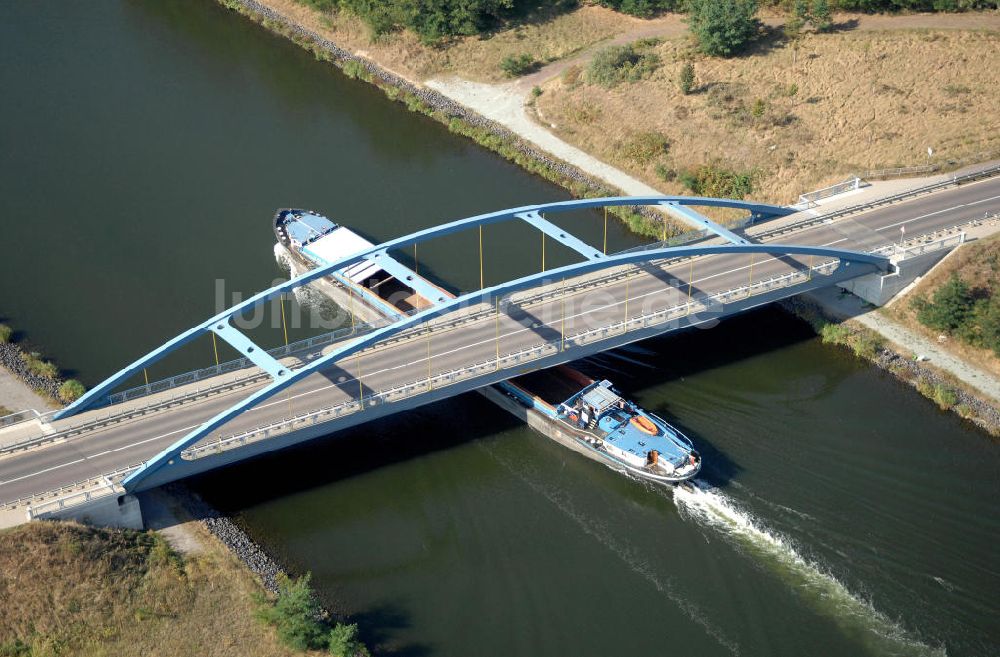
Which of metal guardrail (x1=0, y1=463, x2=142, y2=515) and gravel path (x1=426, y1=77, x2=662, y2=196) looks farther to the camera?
gravel path (x1=426, y1=77, x2=662, y2=196)

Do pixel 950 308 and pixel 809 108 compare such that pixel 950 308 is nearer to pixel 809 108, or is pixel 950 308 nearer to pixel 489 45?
pixel 809 108

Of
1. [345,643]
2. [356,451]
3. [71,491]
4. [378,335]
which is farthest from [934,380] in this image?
[71,491]

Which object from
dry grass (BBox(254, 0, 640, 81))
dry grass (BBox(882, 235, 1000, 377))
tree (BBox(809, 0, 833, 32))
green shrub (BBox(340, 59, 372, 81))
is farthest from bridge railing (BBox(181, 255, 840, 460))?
green shrub (BBox(340, 59, 372, 81))

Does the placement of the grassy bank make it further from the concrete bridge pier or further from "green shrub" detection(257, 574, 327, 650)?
"green shrub" detection(257, 574, 327, 650)

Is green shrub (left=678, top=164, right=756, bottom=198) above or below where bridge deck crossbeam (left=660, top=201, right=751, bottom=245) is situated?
below

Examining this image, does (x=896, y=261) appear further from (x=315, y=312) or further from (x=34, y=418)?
(x=34, y=418)

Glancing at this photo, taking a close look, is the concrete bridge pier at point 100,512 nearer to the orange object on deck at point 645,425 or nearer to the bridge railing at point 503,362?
the bridge railing at point 503,362

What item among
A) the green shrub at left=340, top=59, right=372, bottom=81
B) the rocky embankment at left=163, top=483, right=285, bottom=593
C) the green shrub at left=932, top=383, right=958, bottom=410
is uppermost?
the green shrub at left=340, top=59, right=372, bottom=81

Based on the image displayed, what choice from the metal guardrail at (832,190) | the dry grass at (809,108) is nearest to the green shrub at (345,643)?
the metal guardrail at (832,190)
